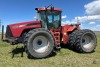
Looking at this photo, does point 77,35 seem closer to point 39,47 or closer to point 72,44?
point 72,44

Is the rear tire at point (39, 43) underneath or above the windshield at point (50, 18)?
underneath

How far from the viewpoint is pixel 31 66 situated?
9438 millimetres

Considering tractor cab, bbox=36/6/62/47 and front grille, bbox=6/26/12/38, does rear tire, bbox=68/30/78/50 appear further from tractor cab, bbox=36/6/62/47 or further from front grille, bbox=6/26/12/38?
front grille, bbox=6/26/12/38

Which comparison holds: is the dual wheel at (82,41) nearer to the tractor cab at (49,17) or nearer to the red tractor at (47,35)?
the red tractor at (47,35)

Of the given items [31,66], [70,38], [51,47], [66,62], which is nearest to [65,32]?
[70,38]

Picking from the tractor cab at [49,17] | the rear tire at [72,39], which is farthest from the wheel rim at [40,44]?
the rear tire at [72,39]

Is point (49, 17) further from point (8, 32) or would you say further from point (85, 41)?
point (85, 41)

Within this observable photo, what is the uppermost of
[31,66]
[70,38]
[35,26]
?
[35,26]

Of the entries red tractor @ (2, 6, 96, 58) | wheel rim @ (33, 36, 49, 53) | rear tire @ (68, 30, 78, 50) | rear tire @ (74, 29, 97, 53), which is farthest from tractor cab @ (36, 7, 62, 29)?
rear tire @ (74, 29, 97, 53)

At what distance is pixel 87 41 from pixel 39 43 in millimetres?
3694

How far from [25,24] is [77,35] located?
3.27m

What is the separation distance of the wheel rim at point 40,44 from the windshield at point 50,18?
1.26 metres

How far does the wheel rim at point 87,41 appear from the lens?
13.6 meters

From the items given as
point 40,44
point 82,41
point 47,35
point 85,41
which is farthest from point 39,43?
point 85,41
